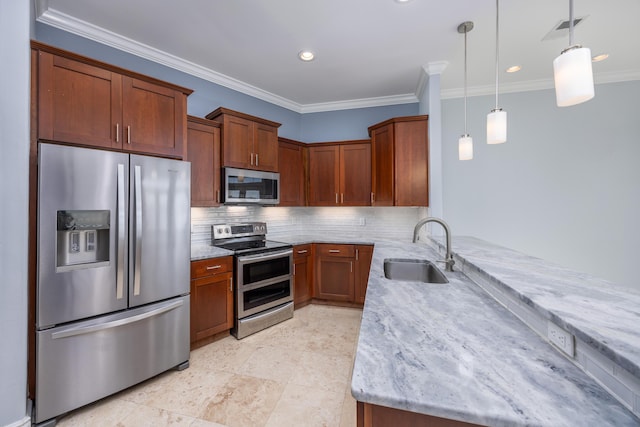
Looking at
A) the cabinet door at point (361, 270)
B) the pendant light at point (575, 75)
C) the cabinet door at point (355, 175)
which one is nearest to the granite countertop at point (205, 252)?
the cabinet door at point (361, 270)

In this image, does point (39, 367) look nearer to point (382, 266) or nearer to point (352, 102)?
point (382, 266)

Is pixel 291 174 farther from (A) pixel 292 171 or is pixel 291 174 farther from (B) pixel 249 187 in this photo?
(B) pixel 249 187

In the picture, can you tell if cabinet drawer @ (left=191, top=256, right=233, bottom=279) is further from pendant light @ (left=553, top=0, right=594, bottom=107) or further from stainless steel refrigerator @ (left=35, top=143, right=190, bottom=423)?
pendant light @ (left=553, top=0, right=594, bottom=107)

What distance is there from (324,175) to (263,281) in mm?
1770

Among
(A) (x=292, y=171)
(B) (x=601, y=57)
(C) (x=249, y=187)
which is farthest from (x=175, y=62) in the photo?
(B) (x=601, y=57)

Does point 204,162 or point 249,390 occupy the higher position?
point 204,162

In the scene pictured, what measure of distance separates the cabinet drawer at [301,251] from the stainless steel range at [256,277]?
0.18 m

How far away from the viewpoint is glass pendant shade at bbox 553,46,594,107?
101 centimetres

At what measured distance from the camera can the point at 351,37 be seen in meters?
2.42

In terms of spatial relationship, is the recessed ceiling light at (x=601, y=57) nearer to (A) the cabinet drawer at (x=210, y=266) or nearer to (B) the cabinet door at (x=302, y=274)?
(B) the cabinet door at (x=302, y=274)

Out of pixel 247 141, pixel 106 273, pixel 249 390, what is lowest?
pixel 249 390

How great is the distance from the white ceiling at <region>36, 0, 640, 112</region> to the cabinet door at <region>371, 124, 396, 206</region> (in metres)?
0.66

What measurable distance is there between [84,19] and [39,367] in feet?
8.63

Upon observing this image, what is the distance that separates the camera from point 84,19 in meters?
2.17
